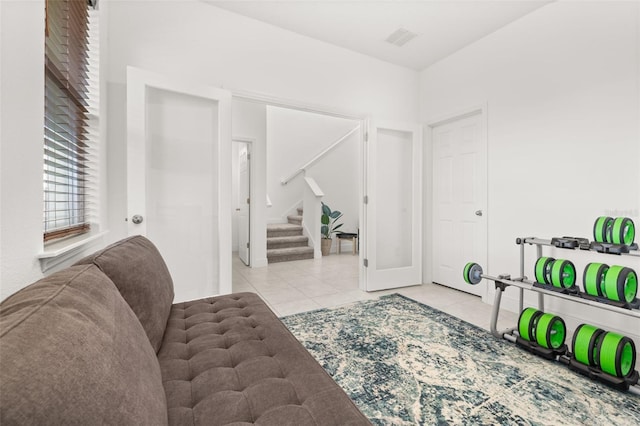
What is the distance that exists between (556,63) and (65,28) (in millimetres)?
3561

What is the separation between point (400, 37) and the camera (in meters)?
3.15

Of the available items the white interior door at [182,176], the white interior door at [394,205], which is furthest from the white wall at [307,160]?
the white interior door at [182,176]

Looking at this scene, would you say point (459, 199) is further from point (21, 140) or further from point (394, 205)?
point (21, 140)

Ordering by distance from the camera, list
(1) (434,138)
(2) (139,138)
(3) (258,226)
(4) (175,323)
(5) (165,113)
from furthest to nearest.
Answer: (3) (258,226) → (1) (434,138) → (5) (165,113) → (2) (139,138) → (4) (175,323)

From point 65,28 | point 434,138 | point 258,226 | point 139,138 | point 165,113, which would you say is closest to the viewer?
point 65,28

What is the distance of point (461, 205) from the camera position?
11.5 ft

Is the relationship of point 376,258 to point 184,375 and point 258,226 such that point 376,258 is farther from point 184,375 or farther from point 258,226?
point 184,375

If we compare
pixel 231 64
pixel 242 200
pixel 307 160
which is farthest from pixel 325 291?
pixel 307 160

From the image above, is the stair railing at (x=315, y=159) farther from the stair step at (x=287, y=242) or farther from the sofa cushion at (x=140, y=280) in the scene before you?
the sofa cushion at (x=140, y=280)

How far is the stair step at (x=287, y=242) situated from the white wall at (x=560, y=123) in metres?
3.43

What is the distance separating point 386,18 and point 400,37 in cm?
37

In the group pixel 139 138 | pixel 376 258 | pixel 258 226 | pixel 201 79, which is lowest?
pixel 376 258

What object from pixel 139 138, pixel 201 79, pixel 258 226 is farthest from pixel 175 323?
pixel 258 226

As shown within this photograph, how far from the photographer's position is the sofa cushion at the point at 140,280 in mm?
1053
